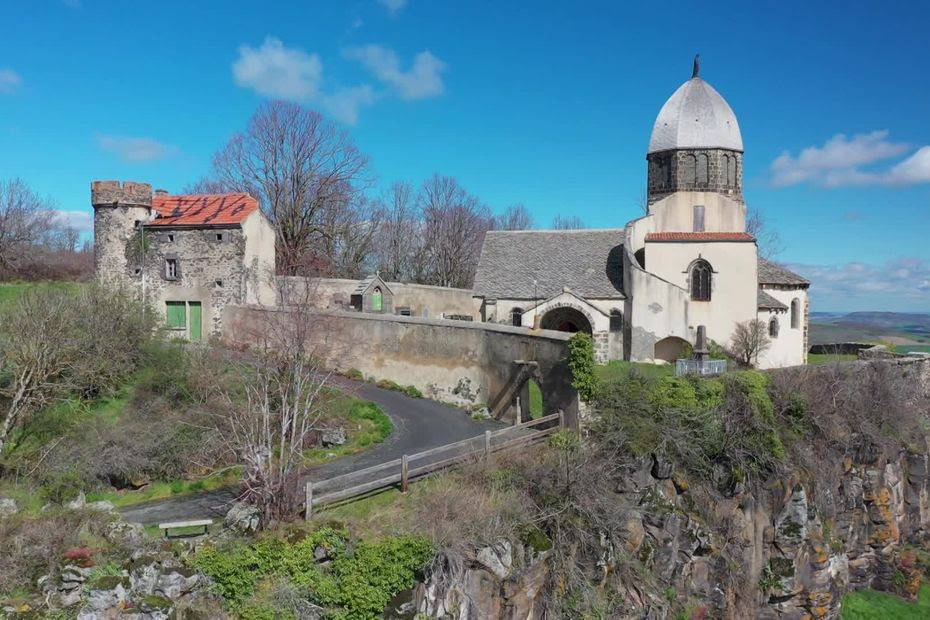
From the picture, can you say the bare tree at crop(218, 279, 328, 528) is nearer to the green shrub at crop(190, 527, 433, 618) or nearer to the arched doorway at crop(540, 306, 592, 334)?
the green shrub at crop(190, 527, 433, 618)

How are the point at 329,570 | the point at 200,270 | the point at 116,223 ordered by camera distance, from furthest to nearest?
the point at 200,270 < the point at 116,223 < the point at 329,570

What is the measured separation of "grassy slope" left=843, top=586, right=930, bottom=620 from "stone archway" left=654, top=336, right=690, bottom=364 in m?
10.8

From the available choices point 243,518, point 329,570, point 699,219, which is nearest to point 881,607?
point 699,219

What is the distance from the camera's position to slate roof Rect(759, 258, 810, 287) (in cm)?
2864

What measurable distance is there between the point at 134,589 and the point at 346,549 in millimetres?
3399

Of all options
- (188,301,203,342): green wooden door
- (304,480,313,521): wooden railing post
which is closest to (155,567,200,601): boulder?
(304,480,313,521): wooden railing post

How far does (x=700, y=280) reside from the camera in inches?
1104

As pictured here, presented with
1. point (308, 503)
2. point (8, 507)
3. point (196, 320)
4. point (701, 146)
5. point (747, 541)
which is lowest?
point (747, 541)

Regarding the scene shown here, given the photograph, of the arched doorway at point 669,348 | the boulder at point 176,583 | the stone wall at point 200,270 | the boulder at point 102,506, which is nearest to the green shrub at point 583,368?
the boulder at point 176,583

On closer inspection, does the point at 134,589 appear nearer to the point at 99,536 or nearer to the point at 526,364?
the point at 99,536

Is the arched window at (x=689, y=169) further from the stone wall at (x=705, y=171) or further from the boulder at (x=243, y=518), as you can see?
the boulder at (x=243, y=518)

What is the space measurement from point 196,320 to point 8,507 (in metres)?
14.8

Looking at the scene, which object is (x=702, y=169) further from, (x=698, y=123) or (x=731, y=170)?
(x=698, y=123)

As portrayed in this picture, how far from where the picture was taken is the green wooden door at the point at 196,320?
26255 millimetres
